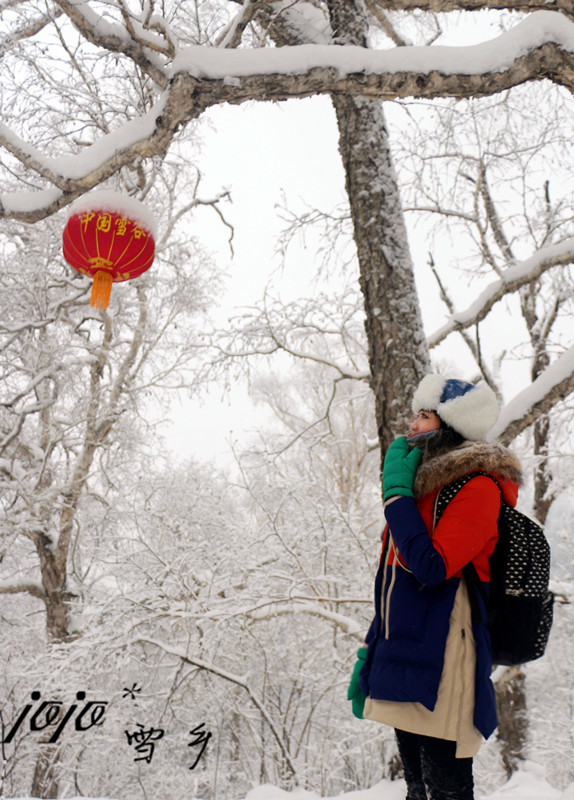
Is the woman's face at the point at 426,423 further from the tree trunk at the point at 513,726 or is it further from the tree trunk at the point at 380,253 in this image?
the tree trunk at the point at 513,726

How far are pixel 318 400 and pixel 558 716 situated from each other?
289 inches

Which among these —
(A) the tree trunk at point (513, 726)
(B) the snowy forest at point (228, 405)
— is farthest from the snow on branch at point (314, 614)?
(A) the tree trunk at point (513, 726)

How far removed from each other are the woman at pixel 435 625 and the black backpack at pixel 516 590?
0.03 m

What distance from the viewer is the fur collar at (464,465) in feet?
4.67

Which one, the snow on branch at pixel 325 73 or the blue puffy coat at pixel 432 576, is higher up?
the snow on branch at pixel 325 73

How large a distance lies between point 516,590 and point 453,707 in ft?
1.09

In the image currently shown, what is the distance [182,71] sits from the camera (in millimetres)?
1756

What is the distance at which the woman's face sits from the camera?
161cm

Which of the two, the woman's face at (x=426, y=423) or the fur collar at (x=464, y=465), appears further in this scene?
the woman's face at (x=426, y=423)

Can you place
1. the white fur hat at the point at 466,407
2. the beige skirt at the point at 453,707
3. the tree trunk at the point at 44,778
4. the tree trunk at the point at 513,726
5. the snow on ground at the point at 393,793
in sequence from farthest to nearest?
the tree trunk at the point at 513,726
the tree trunk at the point at 44,778
the snow on ground at the point at 393,793
the white fur hat at the point at 466,407
the beige skirt at the point at 453,707

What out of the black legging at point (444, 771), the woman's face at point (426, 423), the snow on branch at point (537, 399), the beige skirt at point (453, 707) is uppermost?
the snow on branch at point (537, 399)

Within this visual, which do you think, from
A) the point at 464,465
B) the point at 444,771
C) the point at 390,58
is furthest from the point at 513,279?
the point at 444,771

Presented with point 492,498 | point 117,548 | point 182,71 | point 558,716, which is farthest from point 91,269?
point 558,716

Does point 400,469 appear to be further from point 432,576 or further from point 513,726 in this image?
point 513,726
